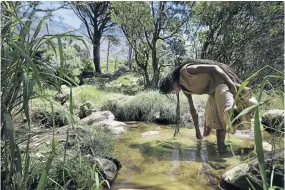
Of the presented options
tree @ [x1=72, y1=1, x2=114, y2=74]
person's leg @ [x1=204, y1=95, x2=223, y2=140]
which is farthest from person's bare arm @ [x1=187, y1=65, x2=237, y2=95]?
tree @ [x1=72, y1=1, x2=114, y2=74]

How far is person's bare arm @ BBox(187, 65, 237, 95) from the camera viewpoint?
13.8ft

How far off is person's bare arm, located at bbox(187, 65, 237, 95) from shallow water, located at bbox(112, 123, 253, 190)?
909mm

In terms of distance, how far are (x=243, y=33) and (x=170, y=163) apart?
950cm

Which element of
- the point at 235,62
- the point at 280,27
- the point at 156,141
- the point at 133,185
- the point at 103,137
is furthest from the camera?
the point at 235,62

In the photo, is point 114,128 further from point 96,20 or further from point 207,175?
point 96,20

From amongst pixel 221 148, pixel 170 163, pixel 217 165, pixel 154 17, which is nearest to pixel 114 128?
pixel 170 163

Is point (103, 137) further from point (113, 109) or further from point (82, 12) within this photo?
point (82, 12)

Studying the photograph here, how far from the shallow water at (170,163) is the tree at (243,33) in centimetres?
617

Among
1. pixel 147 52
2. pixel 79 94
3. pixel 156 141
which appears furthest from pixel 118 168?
pixel 147 52

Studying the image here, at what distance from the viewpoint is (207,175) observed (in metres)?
3.51

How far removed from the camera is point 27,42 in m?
1.34

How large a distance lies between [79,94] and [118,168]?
7240mm

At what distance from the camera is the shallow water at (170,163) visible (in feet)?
11.2

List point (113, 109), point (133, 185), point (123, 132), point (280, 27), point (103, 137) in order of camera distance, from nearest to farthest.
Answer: point (133, 185)
point (103, 137)
point (123, 132)
point (113, 109)
point (280, 27)
